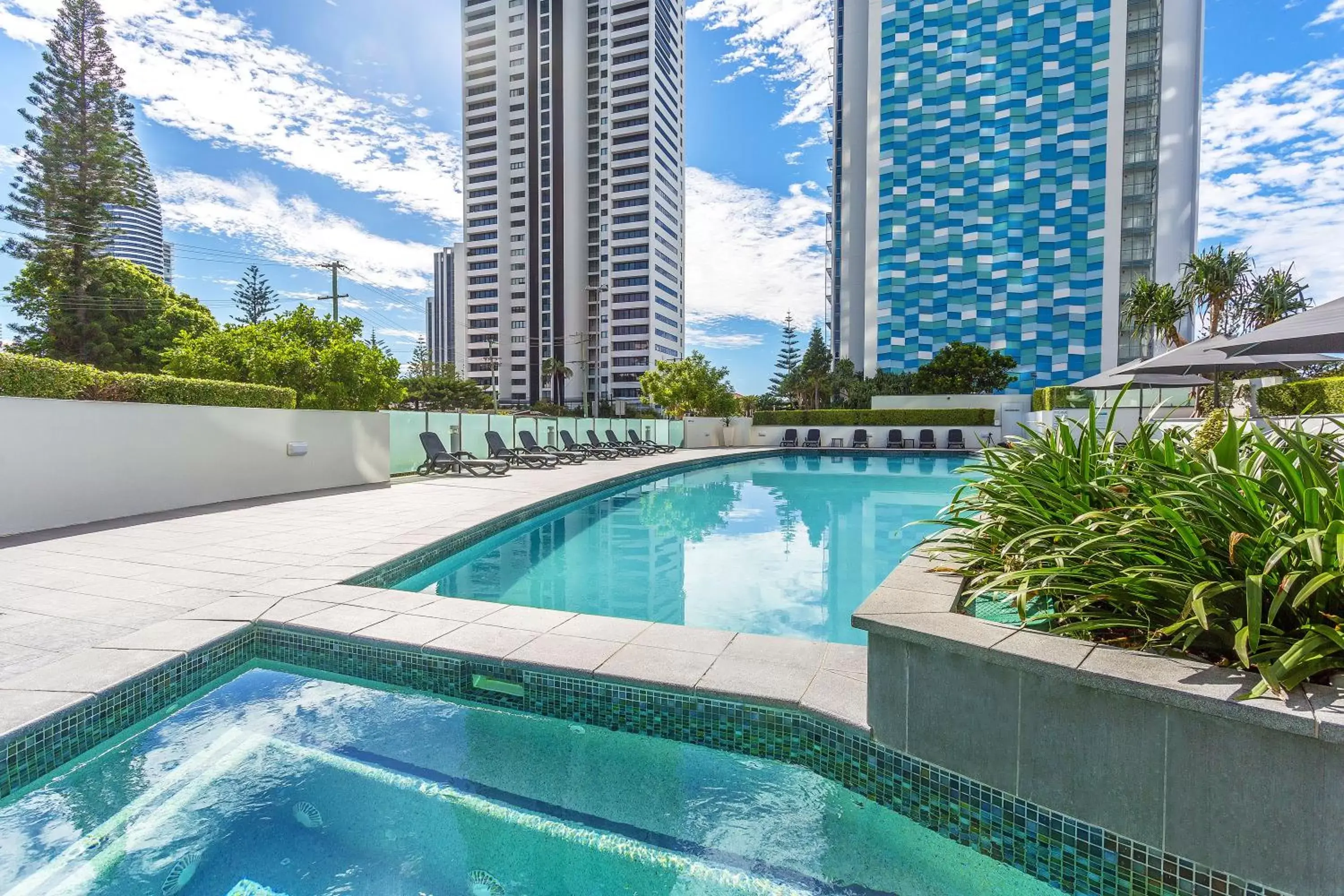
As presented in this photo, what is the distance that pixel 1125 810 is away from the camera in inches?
64.1

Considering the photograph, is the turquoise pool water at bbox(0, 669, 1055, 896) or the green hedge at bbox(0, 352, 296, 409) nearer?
the turquoise pool water at bbox(0, 669, 1055, 896)

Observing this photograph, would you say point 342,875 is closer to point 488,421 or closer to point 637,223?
point 488,421

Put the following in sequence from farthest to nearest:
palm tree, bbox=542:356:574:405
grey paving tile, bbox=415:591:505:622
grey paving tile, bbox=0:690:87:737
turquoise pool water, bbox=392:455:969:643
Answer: palm tree, bbox=542:356:574:405
turquoise pool water, bbox=392:455:969:643
grey paving tile, bbox=415:591:505:622
grey paving tile, bbox=0:690:87:737

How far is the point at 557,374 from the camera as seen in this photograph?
207ft

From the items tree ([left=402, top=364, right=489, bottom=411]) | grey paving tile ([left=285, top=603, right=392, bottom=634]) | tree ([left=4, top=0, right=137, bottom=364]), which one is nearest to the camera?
grey paving tile ([left=285, top=603, right=392, bottom=634])

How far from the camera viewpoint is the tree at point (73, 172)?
22.0 metres

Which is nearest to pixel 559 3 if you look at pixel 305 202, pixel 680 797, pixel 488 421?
pixel 305 202

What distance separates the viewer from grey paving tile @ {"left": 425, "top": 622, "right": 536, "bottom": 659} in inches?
112

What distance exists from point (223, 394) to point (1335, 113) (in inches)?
1644

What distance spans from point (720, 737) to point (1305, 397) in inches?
593

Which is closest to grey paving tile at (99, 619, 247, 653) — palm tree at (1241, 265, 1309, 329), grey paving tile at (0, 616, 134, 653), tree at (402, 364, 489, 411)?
grey paving tile at (0, 616, 134, 653)

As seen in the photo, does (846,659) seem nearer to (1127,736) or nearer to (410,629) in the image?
(1127,736)

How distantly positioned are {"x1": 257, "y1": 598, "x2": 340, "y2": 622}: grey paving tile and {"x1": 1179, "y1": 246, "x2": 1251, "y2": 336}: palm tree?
2314 cm

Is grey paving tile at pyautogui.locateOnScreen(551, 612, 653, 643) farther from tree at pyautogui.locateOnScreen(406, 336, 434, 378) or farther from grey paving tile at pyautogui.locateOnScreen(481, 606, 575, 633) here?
tree at pyautogui.locateOnScreen(406, 336, 434, 378)
